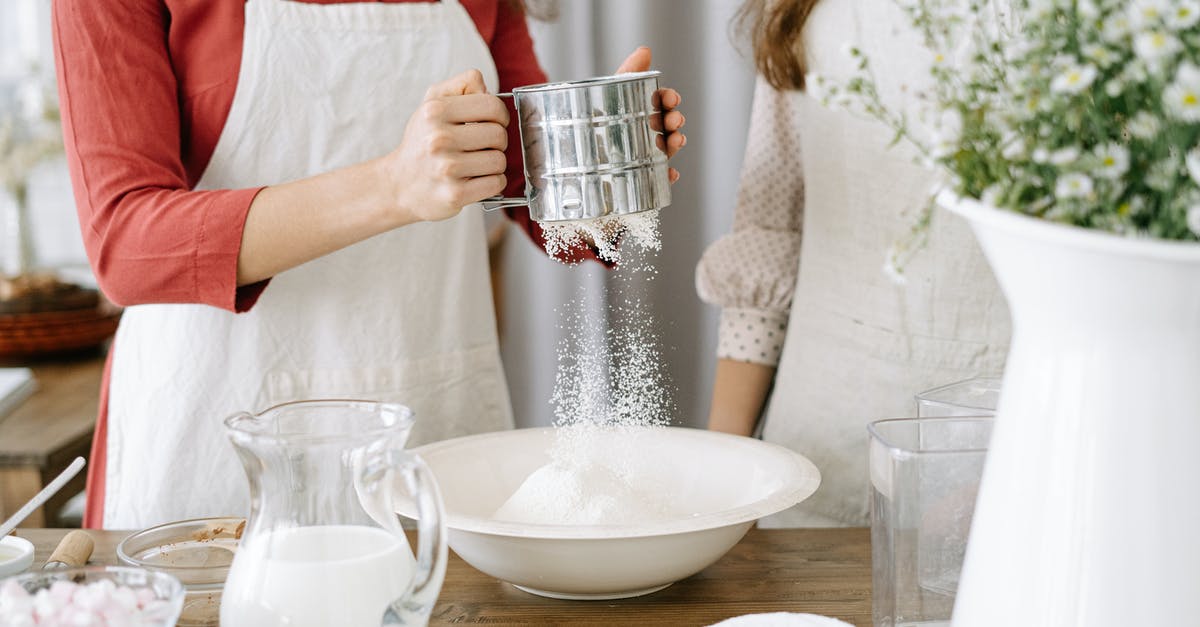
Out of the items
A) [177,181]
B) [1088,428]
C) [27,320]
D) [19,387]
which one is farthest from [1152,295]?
[27,320]

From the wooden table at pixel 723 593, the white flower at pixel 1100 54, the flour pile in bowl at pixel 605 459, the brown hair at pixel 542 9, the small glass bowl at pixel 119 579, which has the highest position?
Result: the brown hair at pixel 542 9

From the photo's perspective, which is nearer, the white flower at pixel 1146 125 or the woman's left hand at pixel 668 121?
the white flower at pixel 1146 125

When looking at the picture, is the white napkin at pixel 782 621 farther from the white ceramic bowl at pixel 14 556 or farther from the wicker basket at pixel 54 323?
the wicker basket at pixel 54 323

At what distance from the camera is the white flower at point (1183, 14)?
0.48m

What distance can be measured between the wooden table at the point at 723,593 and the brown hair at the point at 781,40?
2.03ft

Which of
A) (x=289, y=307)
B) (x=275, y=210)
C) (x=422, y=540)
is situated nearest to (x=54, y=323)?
A: (x=289, y=307)

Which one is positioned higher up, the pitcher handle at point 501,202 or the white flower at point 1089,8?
the white flower at point 1089,8

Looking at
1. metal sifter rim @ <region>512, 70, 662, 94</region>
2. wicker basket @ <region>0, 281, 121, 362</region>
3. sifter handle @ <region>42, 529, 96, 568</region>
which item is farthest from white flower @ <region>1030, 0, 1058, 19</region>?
wicker basket @ <region>0, 281, 121, 362</region>

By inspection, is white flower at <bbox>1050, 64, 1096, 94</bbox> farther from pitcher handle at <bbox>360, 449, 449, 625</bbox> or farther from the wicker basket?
the wicker basket

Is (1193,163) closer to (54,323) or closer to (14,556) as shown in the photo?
(14,556)

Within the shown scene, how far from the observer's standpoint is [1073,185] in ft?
1.71

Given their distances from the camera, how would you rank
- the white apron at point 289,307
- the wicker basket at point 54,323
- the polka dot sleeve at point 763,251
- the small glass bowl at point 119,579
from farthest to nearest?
the wicker basket at point 54,323 → the polka dot sleeve at point 763,251 → the white apron at point 289,307 → the small glass bowl at point 119,579

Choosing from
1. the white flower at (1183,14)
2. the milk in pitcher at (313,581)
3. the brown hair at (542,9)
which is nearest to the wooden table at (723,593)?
the milk in pitcher at (313,581)

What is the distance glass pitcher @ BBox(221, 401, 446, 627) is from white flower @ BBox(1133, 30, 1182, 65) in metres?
0.42
